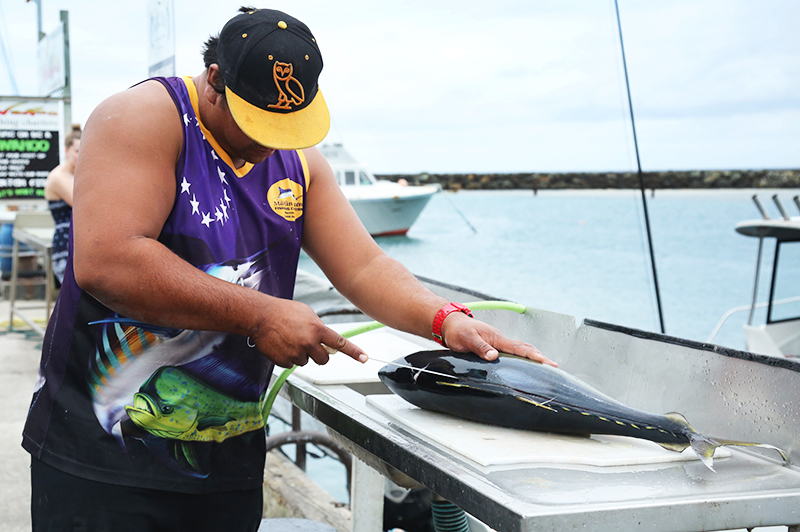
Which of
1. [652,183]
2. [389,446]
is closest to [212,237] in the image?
[389,446]

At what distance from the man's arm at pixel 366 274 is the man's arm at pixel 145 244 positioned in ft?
1.64

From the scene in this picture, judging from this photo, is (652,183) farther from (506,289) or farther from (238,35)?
(238,35)

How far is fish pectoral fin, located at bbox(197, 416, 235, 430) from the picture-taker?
1.77 metres

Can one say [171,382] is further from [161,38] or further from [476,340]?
[161,38]

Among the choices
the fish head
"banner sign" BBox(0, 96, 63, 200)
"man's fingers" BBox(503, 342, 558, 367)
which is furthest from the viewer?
"banner sign" BBox(0, 96, 63, 200)

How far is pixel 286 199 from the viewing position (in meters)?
1.88

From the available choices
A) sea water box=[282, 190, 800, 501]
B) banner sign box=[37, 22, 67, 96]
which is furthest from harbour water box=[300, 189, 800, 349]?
banner sign box=[37, 22, 67, 96]

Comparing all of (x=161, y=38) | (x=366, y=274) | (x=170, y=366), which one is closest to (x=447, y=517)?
(x=366, y=274)

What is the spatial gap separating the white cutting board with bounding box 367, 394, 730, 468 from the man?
0.29 m

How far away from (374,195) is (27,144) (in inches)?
960

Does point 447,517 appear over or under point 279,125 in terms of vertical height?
under

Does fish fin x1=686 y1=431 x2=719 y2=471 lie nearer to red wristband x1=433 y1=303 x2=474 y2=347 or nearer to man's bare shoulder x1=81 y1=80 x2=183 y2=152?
red wristband x1=433 y1=303 x2=474 y2=347

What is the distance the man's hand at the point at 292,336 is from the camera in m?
1.60

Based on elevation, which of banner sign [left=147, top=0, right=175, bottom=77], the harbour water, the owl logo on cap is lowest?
the harbour water
